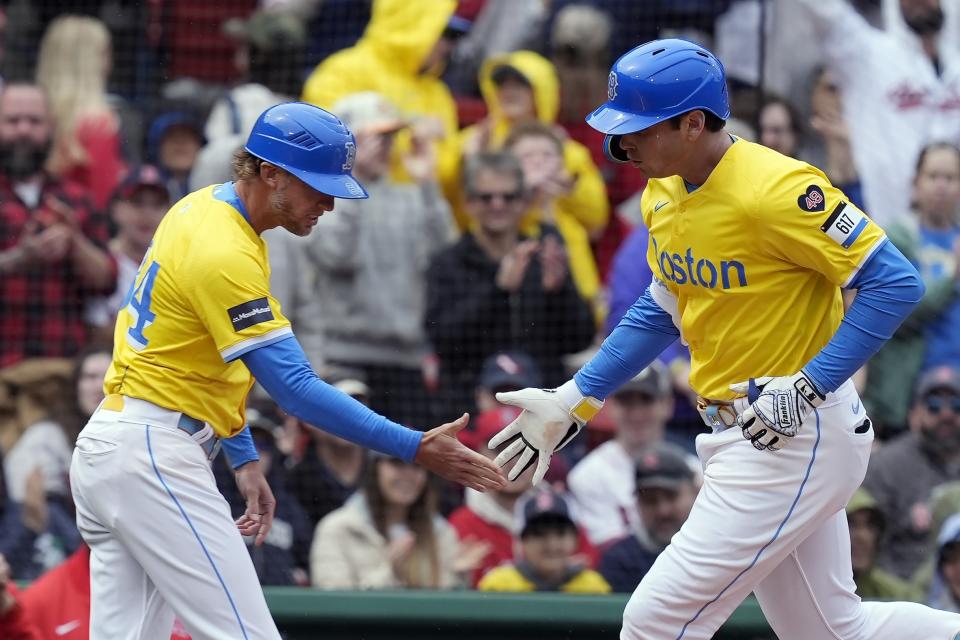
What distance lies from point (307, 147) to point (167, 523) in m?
1.02

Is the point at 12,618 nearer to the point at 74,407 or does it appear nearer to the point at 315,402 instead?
the point at 315,402

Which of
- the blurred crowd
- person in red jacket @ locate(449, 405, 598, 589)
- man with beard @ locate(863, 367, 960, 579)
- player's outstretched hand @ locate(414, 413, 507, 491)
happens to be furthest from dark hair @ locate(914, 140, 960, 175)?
player's outstretched hand @ locate(414, 413, 507, 491)

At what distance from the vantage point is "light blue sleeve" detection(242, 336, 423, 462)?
13.4ft

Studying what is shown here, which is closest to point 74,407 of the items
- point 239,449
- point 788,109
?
point 239,449

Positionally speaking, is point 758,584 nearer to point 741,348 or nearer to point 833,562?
point 833,562

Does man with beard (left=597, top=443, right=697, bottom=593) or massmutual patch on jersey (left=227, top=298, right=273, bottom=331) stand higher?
massmutual patch on jersey (left=227, top=298, right=273, bottom=331)

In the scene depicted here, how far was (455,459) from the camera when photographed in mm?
4199

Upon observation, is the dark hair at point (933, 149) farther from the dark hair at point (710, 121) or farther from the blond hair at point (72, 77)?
the blond hair at point (72, 77)

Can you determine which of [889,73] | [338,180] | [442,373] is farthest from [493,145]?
[338,180]

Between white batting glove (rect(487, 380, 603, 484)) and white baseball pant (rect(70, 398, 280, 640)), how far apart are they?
804 millimetres

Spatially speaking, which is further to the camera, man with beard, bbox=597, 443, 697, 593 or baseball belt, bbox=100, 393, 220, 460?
man with beard, bbox=597, 443, 697, 593

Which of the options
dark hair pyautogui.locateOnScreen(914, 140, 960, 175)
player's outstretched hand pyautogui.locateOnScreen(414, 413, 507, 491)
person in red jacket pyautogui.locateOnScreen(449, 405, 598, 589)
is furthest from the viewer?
dark hair pyautogui.locateOnScreen(914, 140, 960, 175)

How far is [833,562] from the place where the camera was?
4.27 meters

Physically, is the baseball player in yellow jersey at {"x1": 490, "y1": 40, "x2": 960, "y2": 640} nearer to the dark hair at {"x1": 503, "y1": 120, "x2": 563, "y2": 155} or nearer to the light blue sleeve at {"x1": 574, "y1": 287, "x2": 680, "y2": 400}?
the light blue sleeve at {"x1": 574, "y1": 287, "x2": 680, "y2": 400}
